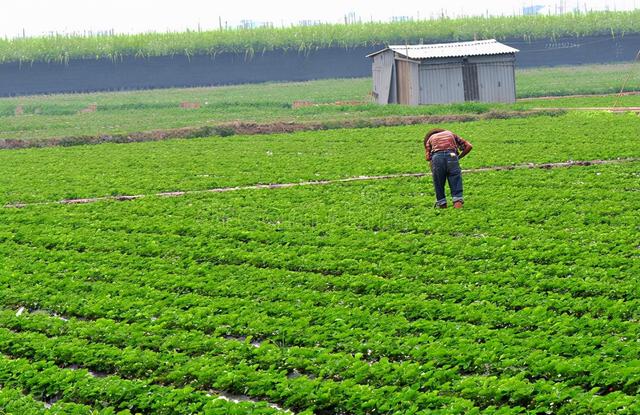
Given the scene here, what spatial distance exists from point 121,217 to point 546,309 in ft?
33.5

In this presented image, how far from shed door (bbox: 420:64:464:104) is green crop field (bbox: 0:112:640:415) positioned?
23.7 m

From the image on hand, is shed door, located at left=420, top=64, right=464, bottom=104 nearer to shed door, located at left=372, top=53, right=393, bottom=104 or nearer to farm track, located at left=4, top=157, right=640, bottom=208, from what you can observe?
shed door, located at left=372, top=53, right=393, bottom=104

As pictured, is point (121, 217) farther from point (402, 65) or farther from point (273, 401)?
point (402, 65)

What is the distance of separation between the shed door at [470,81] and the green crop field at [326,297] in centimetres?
2396

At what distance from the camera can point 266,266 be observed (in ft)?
49.8

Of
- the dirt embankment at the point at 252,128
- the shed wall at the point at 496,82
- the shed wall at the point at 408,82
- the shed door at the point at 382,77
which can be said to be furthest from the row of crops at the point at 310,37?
the dirt embankment at the point at 252,128

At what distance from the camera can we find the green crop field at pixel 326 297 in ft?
32.5

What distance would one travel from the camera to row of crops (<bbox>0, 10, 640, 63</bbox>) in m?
86.0

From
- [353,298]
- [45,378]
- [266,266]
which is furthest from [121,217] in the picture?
[45,378]

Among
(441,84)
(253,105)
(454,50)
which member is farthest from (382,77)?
(253,105)

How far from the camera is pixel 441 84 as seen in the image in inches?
1882

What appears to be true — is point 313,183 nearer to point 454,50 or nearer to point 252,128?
point 252,128

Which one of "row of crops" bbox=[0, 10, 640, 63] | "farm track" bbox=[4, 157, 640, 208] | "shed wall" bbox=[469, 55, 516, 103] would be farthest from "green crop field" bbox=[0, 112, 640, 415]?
"row of crops" bbox=[0, 10, 640, 63]

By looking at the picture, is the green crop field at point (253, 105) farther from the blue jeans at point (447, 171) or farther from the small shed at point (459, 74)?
the blue jeans at point (447, 171)
